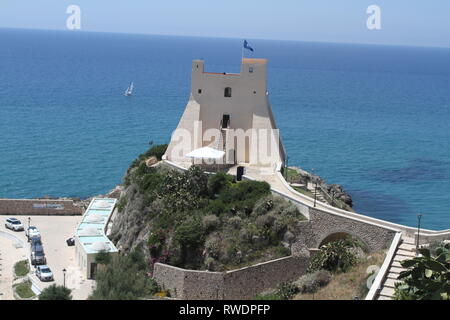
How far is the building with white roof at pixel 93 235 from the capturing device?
36062 mm

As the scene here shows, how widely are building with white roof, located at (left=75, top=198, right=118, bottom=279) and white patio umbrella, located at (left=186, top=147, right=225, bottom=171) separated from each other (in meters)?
6.25

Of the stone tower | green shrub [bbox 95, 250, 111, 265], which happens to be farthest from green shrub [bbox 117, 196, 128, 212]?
green shrub [bbox 95, 250, 111, 265]

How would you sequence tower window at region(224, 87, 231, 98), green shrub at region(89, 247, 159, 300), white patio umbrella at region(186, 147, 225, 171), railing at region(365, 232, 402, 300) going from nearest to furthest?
railing at region(365, 232, 402, 300), green shrub at region(89, 247, 159, 300), white patio umbrella at region(186, 147, 225, 171), tower window at region(224, 87, 231, 98)

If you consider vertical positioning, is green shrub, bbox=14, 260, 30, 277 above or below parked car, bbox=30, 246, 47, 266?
below

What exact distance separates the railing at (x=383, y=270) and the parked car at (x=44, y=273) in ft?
52.1

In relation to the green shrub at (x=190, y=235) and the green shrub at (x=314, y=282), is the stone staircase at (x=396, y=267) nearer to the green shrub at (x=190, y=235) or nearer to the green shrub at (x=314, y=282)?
the green shrub at (x=314, y=282)

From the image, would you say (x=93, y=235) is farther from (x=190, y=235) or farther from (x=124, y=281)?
(x=124, y=281)

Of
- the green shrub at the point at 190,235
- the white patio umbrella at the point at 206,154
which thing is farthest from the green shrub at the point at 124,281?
the white patio umbrella at the point at 206,154

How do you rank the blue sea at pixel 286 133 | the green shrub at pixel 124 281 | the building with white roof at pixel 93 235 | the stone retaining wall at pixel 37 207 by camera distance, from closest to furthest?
the green shrub at pixel 124 281 < the building with white roof at pixel 93 235 < the stone retaining wall at pixel 37 207 < the blue sea at pixel 286 133

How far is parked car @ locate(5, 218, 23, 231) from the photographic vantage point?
4353 centimetres

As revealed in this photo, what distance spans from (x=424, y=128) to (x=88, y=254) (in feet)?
224

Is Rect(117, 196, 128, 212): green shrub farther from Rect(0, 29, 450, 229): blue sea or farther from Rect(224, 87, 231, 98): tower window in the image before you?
Rect(0, 29, 450, 229): blue sea

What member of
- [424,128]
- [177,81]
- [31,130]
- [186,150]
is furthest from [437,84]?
[186,150]

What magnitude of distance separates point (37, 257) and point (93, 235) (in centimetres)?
347
